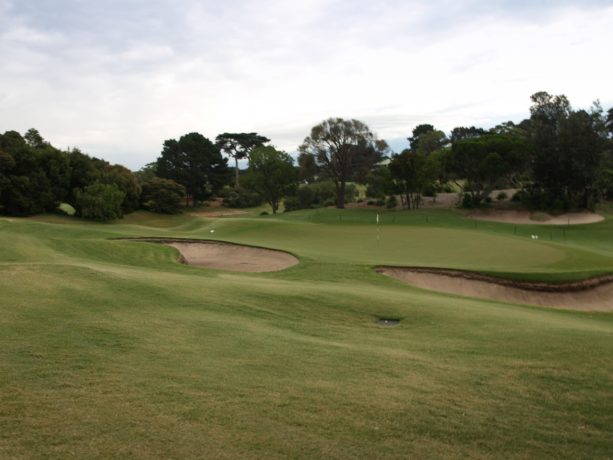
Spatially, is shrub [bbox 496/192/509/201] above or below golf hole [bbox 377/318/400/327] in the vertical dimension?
above

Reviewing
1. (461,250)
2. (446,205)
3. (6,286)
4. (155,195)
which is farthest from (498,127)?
(6,286)

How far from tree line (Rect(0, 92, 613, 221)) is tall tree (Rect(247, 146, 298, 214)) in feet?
0.49

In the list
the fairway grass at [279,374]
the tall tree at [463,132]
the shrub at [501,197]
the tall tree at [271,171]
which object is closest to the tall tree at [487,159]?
the shrub at [501,197]

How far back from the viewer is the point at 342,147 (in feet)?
213

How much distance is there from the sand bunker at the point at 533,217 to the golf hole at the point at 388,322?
1780 inches

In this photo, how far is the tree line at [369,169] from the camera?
169ft

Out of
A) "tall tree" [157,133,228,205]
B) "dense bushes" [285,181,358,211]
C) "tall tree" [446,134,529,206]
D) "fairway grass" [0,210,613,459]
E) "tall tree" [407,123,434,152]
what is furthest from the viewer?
"tall tree" [407,123,434,152]

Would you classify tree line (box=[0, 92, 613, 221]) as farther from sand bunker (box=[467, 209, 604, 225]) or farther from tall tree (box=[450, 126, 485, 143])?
tall tree (box=[450, 126, 485, 143])

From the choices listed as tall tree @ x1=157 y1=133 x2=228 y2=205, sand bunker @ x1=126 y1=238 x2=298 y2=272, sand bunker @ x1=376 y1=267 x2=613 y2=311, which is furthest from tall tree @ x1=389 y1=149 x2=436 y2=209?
sand bunker @ x1=376 y1=267 x2=613 y2=311

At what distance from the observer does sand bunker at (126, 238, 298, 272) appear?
24.5 meters

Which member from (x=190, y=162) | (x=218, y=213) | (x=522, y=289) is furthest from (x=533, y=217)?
(x=190, y=162)

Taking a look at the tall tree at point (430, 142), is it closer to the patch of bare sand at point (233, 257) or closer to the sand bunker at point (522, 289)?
the patch of bare sand at point (233, 257)

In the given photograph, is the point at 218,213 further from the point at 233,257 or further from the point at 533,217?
the point at 233,257

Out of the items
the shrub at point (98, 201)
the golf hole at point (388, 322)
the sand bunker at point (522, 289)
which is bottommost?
the sand bunker at point (522, 289)
